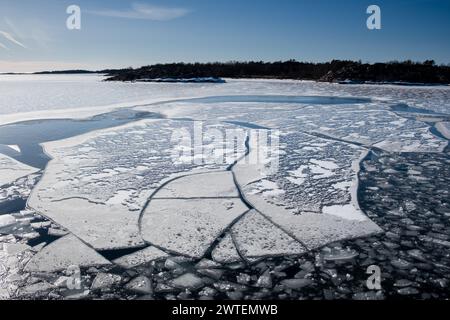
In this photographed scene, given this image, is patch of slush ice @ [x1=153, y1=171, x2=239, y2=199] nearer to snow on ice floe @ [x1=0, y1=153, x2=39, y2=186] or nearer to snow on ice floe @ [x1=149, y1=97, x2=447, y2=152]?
snow on ice floe @ [x1=0, y1=153, x2=39, y2=186]

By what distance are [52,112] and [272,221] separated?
877cm

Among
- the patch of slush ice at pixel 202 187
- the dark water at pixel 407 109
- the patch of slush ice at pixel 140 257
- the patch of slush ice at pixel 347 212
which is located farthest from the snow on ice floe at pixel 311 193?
the dark water at pixel 407 109

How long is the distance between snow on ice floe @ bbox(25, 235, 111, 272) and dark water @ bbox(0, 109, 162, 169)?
88.1 inches

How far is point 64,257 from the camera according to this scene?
2.21 m

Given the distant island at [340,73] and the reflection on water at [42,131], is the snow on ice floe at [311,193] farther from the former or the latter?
the distant island at [340,73]

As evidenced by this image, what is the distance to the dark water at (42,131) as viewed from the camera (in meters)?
4.84

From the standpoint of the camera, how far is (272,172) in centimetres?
400

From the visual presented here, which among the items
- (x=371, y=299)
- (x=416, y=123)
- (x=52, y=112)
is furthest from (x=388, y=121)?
(x=52, y=112)

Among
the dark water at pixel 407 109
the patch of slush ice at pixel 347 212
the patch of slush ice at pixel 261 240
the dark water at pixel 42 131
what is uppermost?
the dark water at pixel 407 109

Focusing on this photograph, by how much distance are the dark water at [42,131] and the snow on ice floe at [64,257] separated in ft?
7.34

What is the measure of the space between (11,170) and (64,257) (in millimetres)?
2420

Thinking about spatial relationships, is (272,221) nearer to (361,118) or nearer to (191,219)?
(191,219)

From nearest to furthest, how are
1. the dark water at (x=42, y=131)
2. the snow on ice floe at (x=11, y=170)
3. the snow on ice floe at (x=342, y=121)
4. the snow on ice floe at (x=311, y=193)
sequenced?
1. the snow on ice floe at (x=311, y=193)
2. the snow on ice floe at (x=11, y=170)
3. the dark water at (x=42, y=131)
4. the snow on ice floe at (x=342, y=121)

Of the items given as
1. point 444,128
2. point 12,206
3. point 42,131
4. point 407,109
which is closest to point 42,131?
point 42,131
